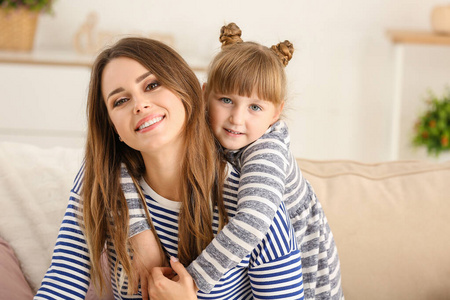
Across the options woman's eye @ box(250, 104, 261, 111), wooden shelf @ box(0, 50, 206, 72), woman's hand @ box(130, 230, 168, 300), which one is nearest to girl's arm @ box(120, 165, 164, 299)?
woman's hand @ box(130, 230, 168, 300)

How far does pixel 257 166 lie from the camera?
1.08 meters

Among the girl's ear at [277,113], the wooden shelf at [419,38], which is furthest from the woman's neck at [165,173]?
the wooden shelf at [419,38]

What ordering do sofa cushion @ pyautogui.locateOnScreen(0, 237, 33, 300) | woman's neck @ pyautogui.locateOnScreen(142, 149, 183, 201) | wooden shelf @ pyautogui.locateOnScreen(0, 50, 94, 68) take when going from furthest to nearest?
wooden shelf @ pyautogui.locateOnScreen(0, 50, 94, 68)
sofa cushion @ pyautogui.locateOnScreen(0, 237, 33, 300)
woman's neck @ pyautogui.locateOnScreen(142, 149, 183, 201)

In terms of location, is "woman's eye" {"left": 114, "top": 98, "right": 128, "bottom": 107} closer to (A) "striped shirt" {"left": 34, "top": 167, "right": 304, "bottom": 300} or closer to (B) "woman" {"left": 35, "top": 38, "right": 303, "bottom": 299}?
(B) "woman" {"left": 35, "top": 38, "right": 303, "bottom": 299}

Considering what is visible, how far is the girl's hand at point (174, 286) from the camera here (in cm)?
105

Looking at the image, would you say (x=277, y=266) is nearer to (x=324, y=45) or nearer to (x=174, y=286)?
(x=174, y=286)

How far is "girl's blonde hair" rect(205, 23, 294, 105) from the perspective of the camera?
46.4 inches

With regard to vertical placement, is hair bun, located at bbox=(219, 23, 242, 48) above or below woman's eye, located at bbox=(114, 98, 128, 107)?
above

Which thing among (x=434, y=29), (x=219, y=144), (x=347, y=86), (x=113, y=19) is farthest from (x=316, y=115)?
(x=219, y=144)

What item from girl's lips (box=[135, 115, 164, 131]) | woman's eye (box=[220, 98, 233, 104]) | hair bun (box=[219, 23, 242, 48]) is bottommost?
girl's lips (box=[135, 115, 164, 131])

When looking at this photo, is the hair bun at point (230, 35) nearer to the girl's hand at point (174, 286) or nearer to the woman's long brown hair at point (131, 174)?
the woman's long brown hair at point (131, 174)

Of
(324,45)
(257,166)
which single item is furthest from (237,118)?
(324,45)

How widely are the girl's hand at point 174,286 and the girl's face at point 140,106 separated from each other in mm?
243

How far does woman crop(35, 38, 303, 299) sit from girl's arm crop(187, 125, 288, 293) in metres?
0.07
